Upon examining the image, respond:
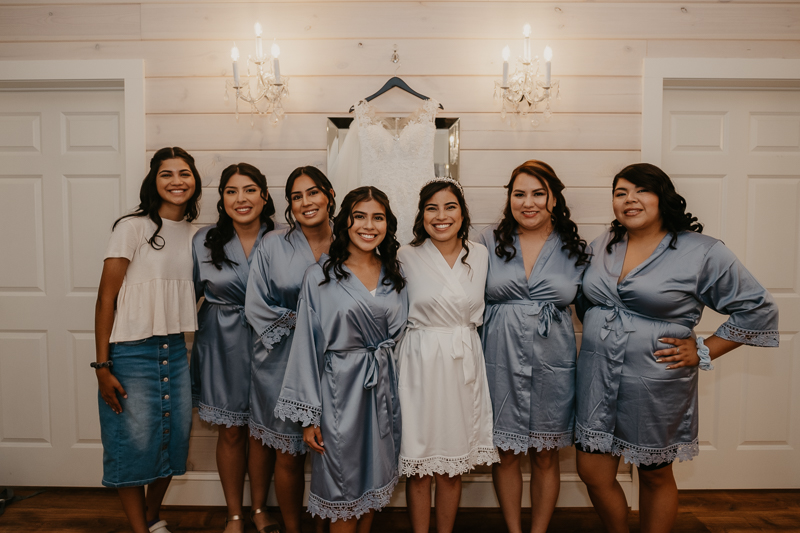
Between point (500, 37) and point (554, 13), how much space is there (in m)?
0.31

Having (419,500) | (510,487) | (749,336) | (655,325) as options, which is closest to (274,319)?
(419,500)

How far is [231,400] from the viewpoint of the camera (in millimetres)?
2057

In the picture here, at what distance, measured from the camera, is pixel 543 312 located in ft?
6.31

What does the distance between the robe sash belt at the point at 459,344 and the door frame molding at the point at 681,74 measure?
143cm

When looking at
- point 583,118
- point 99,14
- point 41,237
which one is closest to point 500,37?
point 583,118

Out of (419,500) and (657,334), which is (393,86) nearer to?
(657,334)

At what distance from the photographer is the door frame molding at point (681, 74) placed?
2.34m

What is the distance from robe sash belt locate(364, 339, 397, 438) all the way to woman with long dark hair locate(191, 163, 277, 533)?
0.62 m

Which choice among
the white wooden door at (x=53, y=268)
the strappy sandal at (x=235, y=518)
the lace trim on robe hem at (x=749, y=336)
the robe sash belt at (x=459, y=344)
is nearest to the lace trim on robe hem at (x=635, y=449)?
the lace trim on robe hem at (x=749, y=336)

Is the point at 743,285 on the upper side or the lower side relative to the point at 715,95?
lower

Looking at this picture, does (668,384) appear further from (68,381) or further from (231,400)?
(68,381)

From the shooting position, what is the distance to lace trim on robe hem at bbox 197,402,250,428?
2.05m

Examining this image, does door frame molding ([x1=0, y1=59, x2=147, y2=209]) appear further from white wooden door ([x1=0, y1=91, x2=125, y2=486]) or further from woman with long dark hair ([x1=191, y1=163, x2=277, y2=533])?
woman with long dark hair ([x1=191, y1=163, x2=277, y2=533])

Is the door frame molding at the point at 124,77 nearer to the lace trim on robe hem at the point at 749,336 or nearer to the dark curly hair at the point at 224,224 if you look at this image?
the dark curly hair at the point at 224,224
